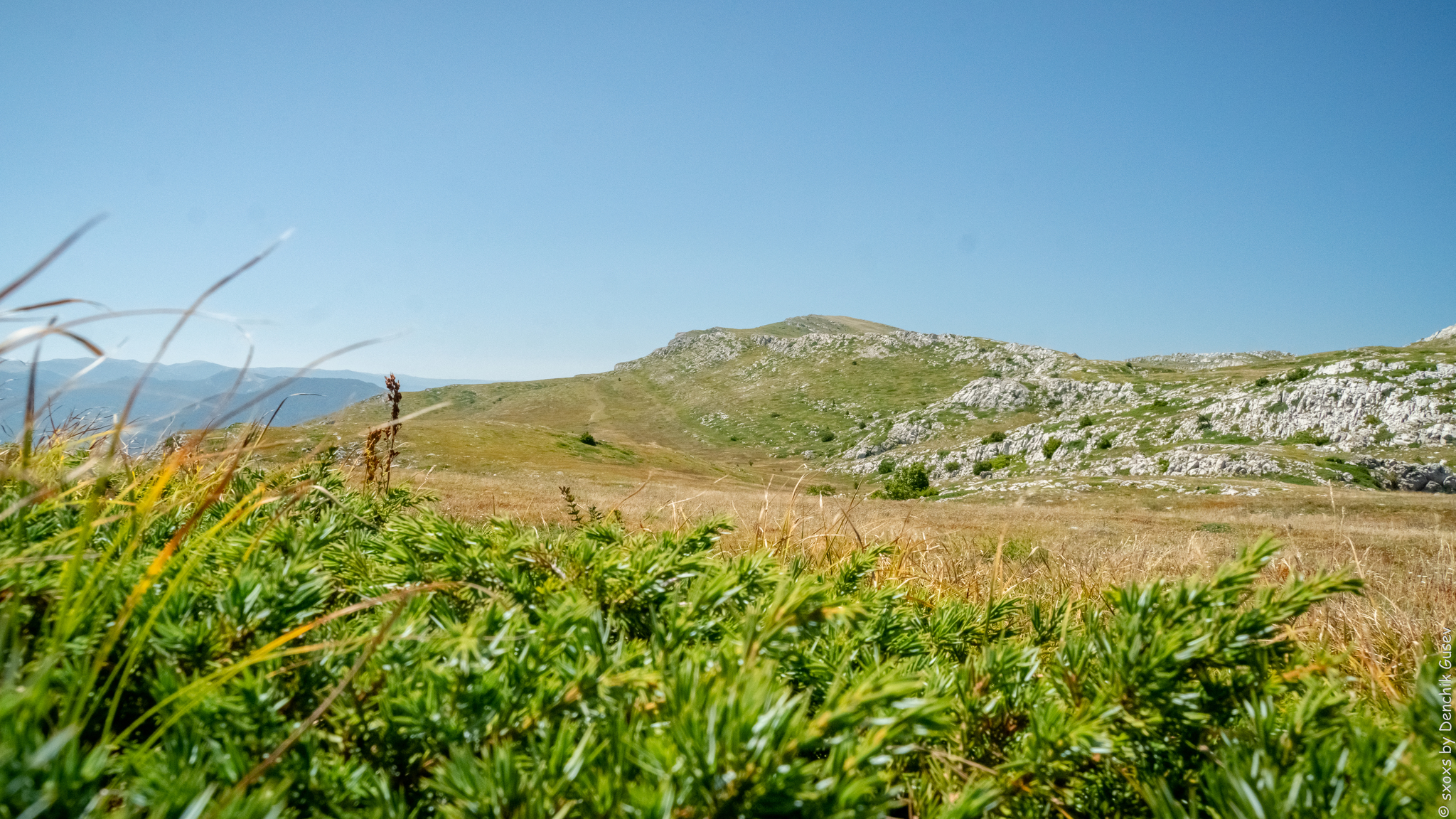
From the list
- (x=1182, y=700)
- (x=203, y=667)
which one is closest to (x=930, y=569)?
(x=1182, y=700)

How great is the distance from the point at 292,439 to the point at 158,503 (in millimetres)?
434

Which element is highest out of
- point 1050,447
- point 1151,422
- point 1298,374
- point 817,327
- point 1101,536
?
point 817,327

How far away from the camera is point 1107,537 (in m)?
13.9

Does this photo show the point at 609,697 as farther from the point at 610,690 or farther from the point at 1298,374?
the point at 1298,374

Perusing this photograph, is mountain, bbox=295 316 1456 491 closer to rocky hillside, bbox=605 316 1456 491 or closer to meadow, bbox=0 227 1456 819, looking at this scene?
rocky hillside, bbox=605 316 1456 491

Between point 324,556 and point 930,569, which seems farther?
point 930,569

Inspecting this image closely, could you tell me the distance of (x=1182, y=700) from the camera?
3.59ft

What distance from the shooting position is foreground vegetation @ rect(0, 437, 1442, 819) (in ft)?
2.53

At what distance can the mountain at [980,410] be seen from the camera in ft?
151

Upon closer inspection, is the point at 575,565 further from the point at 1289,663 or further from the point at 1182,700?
the point at 1289,663

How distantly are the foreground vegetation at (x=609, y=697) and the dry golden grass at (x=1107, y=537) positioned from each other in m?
0.40

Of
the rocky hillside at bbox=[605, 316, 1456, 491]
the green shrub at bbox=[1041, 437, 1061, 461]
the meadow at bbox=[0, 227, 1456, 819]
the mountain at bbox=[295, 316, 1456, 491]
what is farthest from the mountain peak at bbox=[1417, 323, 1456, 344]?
the meadow at bbox=[0, 227, 1456, 819]

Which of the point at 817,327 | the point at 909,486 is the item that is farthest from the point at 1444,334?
the point at 909,486

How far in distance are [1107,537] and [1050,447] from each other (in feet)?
162
